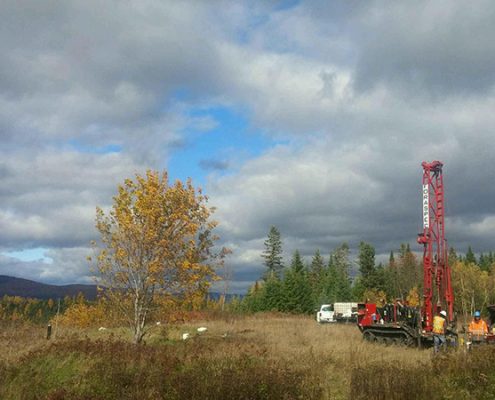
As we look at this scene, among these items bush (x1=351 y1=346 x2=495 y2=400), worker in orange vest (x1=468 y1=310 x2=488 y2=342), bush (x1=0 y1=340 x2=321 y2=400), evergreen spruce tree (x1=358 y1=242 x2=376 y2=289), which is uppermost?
evergreen spruce tree (x1=358 y1=242 x2=376 y2=289)

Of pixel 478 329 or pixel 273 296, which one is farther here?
pixel 273 296

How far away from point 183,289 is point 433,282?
17234 mm

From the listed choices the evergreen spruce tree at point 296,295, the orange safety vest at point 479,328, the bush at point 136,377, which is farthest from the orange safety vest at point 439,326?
A: the evergreen spruce tree at point 296,295

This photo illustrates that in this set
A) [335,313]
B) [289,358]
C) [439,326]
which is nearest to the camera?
[289,358]

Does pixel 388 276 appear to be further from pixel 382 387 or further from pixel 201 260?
pixel 382 387

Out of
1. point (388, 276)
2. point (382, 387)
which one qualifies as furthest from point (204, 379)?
point (388, 276)

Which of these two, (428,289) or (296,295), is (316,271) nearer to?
(296,295)

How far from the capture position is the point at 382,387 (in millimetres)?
8570

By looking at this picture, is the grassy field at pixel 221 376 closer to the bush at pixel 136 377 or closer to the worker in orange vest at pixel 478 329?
the bush at pixel 136 377

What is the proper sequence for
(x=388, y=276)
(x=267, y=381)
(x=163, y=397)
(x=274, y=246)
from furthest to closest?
1. (x=274, y=246)
2. (x=388, y=276)
3. (x=267, y=381)
4. (x=163, y=397)

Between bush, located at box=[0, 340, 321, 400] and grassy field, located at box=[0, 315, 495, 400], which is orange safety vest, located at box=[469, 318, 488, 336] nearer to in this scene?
grassy field, located at box=[0, 315, 495, 400]

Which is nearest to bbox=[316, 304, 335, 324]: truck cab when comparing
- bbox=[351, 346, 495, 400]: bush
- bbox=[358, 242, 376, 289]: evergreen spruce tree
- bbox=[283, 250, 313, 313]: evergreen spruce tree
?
bbox=[283, 250, 313, 313]: evergreen spruce tree

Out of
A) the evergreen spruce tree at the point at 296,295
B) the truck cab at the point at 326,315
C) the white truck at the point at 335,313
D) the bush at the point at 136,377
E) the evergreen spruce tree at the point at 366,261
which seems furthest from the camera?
the evergreen spruce tree at the point at 366,261

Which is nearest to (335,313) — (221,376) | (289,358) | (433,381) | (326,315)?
(326,315)
